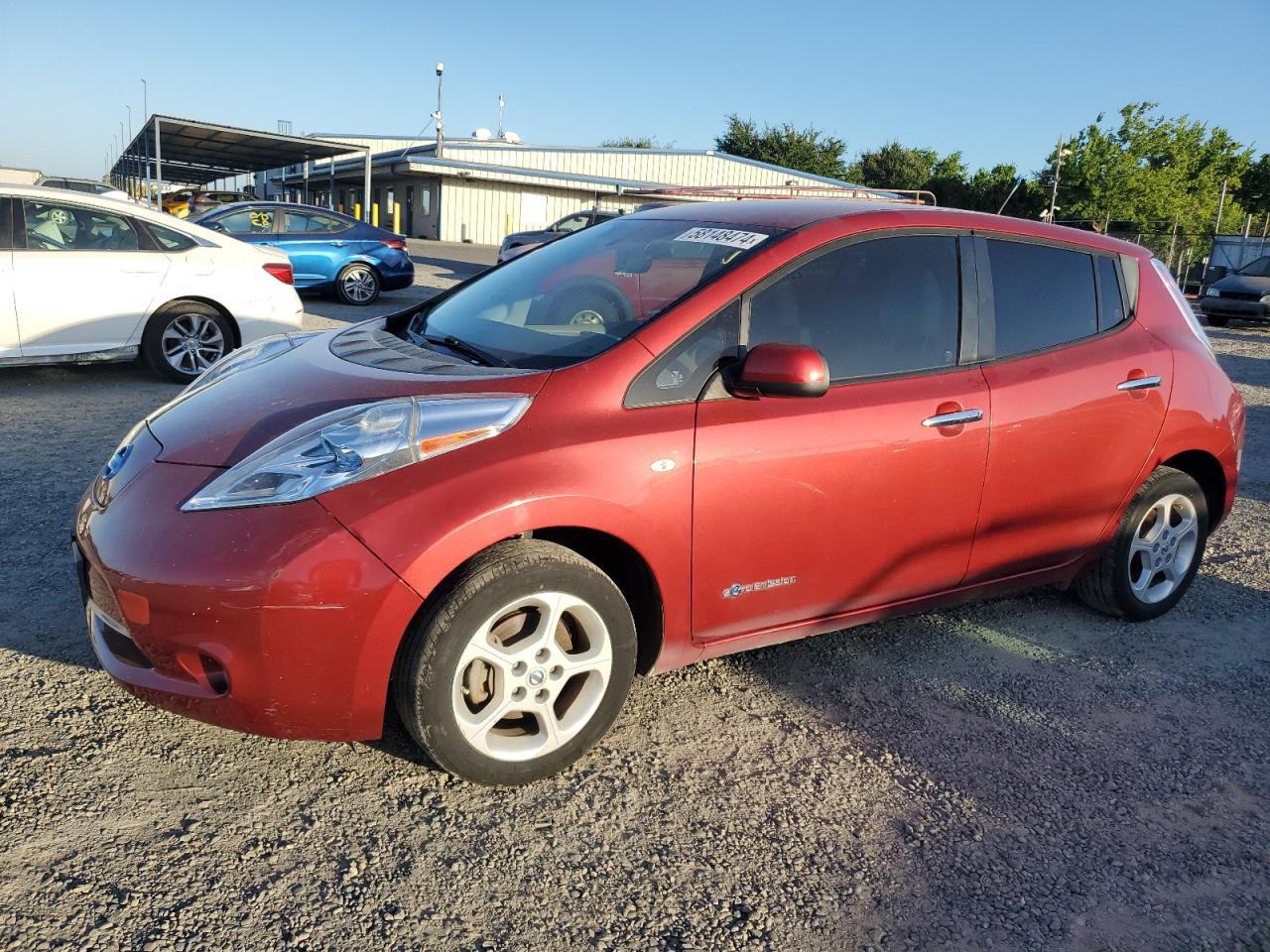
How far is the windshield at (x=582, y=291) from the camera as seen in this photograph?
307 cm

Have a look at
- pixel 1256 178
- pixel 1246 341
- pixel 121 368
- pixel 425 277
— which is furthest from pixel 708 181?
pixel 121 368

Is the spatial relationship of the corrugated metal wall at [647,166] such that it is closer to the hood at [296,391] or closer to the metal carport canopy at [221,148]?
the metal carport canopy at [221,148]

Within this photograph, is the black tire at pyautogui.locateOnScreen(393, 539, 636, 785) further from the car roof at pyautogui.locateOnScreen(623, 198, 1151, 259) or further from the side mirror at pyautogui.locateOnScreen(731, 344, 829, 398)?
the car roof at pyautogui.locateOnScreen(623, 198, 1151, 259)

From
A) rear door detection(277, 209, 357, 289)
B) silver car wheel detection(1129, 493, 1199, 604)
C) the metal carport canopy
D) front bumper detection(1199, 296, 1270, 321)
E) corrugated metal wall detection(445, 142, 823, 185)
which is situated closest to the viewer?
silver car wheel detection(1129, 493, 1199, 604)

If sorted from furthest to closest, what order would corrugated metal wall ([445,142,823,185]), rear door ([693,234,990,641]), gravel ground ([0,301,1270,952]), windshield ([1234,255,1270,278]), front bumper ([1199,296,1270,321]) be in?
corrugated metal wall ([445,142,823,185])
windshield ([1234,255,1270,278])
front bumper ([1199,296,1270,321])
rear door ([693,234,990,641])
gravel ground ([0,301,1270,952])

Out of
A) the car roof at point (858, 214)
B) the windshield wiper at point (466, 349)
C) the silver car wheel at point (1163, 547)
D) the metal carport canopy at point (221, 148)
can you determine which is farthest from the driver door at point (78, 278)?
the metal carport canopy at point (221, 148)

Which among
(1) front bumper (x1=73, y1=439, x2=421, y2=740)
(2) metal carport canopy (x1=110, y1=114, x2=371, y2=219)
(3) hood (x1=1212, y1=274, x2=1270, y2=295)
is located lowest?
(1) front bumper (x1=73, y1=439, x2=421, y2=740)

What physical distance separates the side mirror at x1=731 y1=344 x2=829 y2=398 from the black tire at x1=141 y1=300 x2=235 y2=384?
19.4ft

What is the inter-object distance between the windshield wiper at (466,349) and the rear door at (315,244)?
35.8ft

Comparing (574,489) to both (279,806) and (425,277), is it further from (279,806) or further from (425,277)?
(425,277)

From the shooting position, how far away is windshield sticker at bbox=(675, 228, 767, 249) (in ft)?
10.5

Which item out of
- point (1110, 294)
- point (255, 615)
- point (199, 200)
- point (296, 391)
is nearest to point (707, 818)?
point (255, 615)

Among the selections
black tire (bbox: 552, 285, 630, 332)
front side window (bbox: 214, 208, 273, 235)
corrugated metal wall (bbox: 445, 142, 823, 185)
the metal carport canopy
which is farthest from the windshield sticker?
corrugated metal wall (bbox: 445, 142, 823, 185)

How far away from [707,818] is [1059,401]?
2053 millimetres
